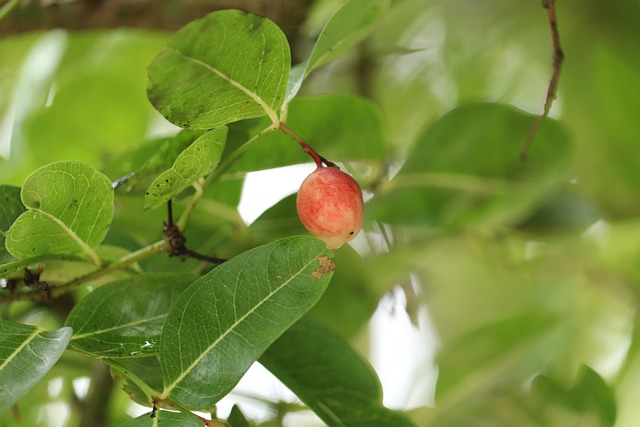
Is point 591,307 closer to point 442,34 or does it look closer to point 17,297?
point 442,34

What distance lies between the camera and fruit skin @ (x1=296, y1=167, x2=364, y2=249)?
415 millimetres

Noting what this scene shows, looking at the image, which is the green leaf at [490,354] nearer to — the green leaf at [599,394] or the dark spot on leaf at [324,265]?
the green leaf at [599,394]

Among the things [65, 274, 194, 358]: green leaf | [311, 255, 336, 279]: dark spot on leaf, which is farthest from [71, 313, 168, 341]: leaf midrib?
[311, 255, 336, 279]: dark spot on leaf

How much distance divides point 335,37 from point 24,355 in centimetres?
23

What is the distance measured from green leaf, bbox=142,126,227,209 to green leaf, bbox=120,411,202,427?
0.35 ft

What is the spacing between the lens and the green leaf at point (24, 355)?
37 cm

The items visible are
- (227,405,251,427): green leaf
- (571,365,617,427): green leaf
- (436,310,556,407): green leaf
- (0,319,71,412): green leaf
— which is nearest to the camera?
(0,319,71,412): green leaf

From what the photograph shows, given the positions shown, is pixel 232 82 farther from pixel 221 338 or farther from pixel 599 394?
pixel 599 394

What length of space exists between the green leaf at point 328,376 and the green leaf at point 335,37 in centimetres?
16

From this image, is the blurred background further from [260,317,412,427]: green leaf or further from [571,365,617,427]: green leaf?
[260,317,412,427]: green leaf

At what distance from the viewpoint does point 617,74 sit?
0.97m

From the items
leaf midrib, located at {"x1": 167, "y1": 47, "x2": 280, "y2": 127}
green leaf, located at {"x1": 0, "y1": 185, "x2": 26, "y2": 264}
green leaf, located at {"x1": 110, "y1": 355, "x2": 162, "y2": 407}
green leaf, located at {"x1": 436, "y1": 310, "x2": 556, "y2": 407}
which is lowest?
green leaf, located at {"x1": 436, "y1": 310, "x2": 556, "y2": 407}

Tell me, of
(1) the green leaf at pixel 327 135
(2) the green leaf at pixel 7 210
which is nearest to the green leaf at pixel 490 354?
(1) the green leaf at pixel 327 135

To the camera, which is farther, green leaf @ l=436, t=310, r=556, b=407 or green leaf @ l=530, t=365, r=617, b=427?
green leaf @ l=436, t=310, r=556, b=407
